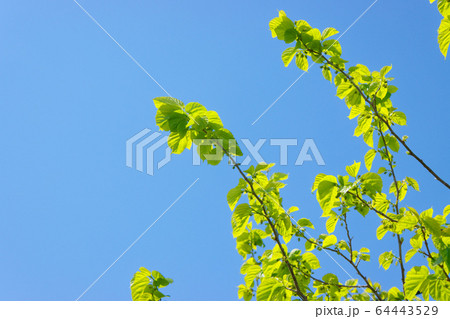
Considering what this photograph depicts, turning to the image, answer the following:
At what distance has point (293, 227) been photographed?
256 centimetres

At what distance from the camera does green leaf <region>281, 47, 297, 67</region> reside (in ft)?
8.69

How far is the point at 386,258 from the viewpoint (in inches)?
107

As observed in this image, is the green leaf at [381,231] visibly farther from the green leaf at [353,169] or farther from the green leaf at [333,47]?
the green leaf at [333,47]

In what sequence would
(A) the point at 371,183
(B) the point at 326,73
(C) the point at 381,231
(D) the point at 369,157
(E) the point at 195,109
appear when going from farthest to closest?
(D) the point at 369,157
(B) the point at 326,73
(C) the point at 381,231
(A) the point at 371,183
(E) the point at 195,109

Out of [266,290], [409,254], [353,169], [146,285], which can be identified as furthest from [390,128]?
[146,285]

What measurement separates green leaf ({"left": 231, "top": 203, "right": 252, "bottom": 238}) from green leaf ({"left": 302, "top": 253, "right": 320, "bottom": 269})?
0.50 metres

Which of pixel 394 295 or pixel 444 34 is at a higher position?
pixel 444 34

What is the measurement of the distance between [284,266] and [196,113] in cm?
109

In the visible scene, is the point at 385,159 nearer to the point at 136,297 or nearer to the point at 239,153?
the point at 239,153

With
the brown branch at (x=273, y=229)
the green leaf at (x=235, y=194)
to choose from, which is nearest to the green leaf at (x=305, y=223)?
the brown branch at (x=273, y=229)

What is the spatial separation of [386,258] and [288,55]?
170 cm

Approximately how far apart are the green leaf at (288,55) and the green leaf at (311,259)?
139 cm

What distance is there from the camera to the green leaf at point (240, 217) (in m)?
2.18

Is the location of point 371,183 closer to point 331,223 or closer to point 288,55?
point 331,223
